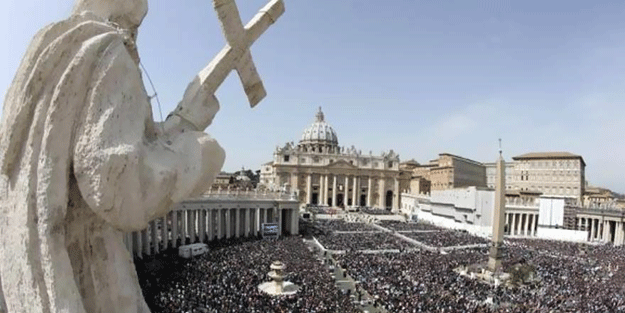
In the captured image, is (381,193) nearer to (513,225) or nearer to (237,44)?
(513,225)

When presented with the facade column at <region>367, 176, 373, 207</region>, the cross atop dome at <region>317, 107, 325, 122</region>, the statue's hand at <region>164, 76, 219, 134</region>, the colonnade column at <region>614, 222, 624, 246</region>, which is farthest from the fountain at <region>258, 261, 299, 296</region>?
the cross atop dome at <region>317, 107, 325, 122</region>

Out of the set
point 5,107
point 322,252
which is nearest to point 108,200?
point 5,107

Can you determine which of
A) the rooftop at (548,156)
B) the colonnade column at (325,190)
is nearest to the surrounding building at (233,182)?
the colonnade column at (325,190)

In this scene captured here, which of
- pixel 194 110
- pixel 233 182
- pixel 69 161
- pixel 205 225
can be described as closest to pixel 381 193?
pixel 233 182

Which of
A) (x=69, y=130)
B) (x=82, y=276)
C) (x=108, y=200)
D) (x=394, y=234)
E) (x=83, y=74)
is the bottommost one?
(x=394, y=234)

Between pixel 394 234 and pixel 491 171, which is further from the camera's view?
pixel 491 171

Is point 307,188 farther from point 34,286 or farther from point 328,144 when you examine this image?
point 34,286

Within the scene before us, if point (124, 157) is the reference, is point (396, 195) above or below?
below
